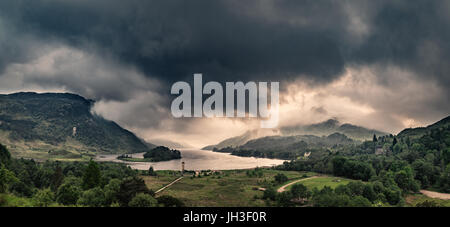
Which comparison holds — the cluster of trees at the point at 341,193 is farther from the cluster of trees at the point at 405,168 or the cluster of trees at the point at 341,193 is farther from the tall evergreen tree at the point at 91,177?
the tall evergreen tree at the point at 91,177

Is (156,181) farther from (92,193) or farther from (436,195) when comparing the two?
(436,195)

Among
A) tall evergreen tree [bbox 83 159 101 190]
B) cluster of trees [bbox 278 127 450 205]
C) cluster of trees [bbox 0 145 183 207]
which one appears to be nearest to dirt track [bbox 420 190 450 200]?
cluster of trees [bbox 278 127 450 205]

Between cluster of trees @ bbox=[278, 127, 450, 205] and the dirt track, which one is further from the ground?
cluster of trees @ bbox=[278, 127, 450, 205]

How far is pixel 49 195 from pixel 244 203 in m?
42.1

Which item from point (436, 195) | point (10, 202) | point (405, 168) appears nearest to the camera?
point (10, 202)

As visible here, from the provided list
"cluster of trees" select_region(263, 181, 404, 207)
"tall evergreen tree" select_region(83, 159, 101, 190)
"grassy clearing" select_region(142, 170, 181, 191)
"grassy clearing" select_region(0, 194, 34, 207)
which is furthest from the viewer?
"grassy clearing" select_region(142, 170, 181, 191)

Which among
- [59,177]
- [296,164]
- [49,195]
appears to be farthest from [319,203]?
[296,164]

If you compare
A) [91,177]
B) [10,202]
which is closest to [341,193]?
[10,202]

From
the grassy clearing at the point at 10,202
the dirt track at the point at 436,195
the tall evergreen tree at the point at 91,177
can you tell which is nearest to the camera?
the grassy clearing at the point at 10,202

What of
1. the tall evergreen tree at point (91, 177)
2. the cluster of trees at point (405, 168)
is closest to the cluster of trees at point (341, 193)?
the cluster of trees at point (405, 168)

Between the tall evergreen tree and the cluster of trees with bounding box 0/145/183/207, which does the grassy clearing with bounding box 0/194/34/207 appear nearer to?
the cluster of trees with bounding box 0/145/183/207
